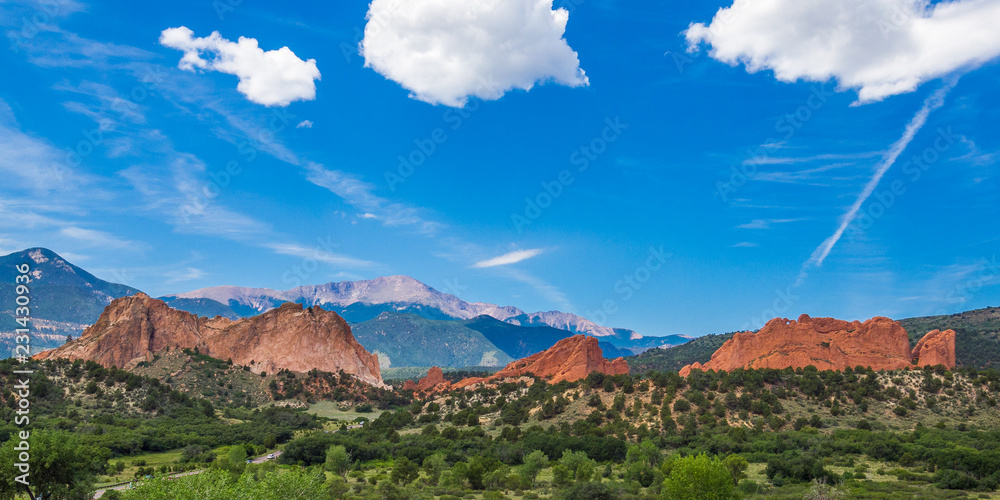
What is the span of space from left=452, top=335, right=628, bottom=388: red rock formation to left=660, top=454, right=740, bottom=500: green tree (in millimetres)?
81679

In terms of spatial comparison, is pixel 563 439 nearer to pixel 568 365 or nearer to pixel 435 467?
pixel 435 467

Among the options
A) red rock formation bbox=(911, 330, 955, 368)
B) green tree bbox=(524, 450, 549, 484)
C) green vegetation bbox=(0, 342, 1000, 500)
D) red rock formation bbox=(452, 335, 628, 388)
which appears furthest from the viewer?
red rock formation bbox=(452, 335, 628, 388)

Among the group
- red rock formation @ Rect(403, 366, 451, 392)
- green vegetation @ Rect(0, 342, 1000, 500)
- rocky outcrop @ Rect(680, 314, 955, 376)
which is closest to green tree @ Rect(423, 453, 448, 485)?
green vegetation @ Rect(0, 342, 1000, 500)

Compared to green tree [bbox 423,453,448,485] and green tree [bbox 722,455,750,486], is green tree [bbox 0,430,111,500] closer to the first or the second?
green tree [bbox 423,453,448,485]

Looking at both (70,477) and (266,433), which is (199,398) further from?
(70,477)

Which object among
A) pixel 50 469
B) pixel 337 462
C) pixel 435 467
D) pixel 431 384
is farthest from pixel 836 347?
pixel 50 469

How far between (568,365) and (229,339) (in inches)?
3338

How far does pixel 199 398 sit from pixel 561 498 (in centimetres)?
9787

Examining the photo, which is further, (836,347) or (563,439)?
(836,347)

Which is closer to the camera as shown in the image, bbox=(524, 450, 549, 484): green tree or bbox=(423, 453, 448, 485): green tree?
bbox=(524, 450, 549, 484): green tree

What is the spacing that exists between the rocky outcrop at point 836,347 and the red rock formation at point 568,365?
26019 mm

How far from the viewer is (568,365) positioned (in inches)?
5064

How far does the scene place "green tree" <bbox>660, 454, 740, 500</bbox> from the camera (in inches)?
1405

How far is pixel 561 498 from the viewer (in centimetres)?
4306
